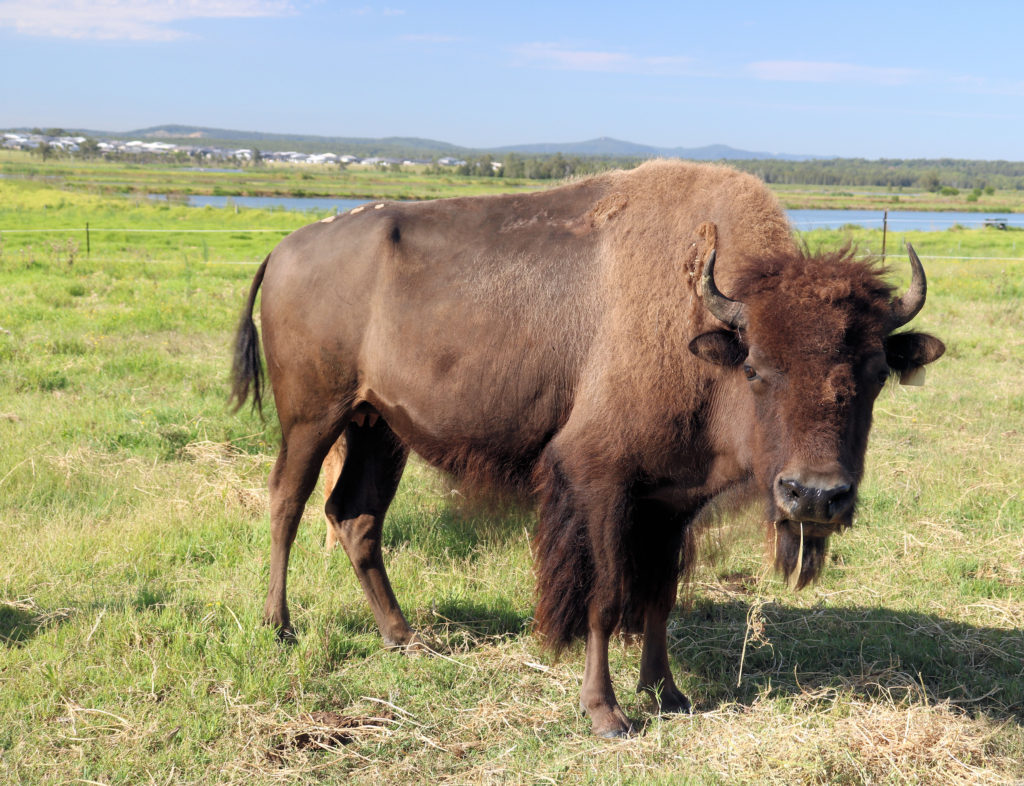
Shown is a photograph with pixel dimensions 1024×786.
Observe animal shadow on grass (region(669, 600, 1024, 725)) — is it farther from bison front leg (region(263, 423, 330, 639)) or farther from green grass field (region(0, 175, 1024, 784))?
bison front leg (region(263, 423, 330, 639))

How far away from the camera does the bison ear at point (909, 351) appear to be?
12.7ft

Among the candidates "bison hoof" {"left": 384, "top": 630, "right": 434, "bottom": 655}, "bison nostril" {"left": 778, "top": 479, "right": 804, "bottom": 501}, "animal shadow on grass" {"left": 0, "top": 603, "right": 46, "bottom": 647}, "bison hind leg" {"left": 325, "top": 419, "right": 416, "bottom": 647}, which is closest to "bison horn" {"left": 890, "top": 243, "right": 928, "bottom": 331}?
"bison nostril" {"left": 778, "top": 479, "right": 804, "bottom": 501}

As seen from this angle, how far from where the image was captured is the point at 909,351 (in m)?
3.90

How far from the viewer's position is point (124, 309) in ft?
46.3

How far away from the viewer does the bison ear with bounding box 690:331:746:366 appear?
3.77 m

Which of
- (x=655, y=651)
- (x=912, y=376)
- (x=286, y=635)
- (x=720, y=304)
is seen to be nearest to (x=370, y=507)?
(x=286, y=635)

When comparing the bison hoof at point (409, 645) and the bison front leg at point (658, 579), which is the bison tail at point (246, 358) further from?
the bison front leg at point (658, 579)

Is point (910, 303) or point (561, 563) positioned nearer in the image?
point (910, 303)

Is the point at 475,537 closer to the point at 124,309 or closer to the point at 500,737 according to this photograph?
the point at 500,737

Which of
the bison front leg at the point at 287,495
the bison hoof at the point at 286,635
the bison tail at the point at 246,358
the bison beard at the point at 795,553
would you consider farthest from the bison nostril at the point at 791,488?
the bison tail at the point at 246,358

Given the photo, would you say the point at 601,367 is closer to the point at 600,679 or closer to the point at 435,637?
the point at 600,679

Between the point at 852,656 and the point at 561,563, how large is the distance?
1.92 meters

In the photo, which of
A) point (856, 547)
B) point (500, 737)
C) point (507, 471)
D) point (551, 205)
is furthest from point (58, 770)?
point (856, 547)

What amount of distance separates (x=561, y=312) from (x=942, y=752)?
2.63m
